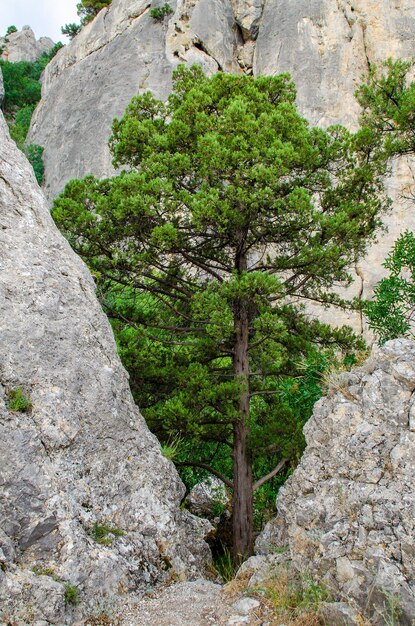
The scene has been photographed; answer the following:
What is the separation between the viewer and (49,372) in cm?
668

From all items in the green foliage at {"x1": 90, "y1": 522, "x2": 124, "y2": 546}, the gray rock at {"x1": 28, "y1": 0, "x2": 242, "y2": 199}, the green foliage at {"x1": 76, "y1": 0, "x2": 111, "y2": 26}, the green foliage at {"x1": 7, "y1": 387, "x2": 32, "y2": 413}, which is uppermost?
the green foliage at {"x1": 76, "y1": 0, "x2": 111, "y2": 26}

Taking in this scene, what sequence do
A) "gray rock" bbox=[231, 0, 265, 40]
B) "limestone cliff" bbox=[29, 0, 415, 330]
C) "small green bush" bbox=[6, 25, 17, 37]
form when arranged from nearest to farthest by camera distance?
"limestone cliff" bbox=[29, 0, 415, 330] → "gray rock" bbox=[231, 0, 265, 40] → "small green bush" bbox=[6, 25, 17, 37]

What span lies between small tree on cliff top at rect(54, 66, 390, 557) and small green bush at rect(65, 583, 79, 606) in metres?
2.94

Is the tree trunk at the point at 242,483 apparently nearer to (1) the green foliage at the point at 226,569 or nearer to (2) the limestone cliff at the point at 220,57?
(1) the green foliage at the point at 226,569

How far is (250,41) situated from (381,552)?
2673 cm

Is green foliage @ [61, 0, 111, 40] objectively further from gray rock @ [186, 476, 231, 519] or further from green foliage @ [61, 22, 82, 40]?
gray rock @ [186, 476, 231, 519]

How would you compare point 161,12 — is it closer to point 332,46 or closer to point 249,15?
point 249,15

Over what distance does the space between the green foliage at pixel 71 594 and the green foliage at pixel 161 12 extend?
28.2 meters

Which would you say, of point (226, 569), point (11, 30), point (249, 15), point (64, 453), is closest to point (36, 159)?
point (249, 15)

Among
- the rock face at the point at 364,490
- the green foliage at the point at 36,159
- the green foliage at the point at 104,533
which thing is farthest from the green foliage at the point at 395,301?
the green foliage at the point at 36,159

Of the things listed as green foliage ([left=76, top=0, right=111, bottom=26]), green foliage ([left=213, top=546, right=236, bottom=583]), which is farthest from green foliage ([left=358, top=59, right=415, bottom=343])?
green foliage ([left=76, top=0, right=111, bottom=26])

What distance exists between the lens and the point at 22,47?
47.8m

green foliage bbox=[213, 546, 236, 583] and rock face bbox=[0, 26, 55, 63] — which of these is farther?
rock face bbox=[0, 26, 55, 63]

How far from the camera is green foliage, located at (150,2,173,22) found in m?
27.3
